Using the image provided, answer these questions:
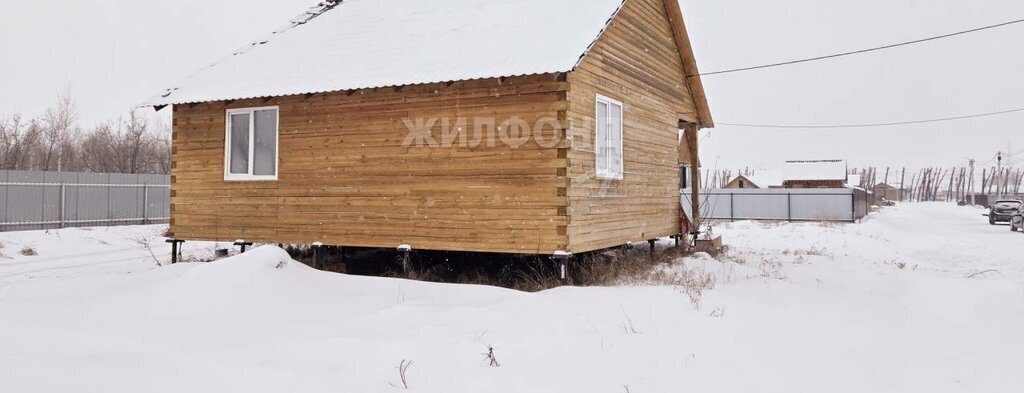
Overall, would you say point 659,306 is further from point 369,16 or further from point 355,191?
point 369,16

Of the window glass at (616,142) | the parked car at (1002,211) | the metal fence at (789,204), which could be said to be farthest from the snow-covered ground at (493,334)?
the parked car at (1002,211)

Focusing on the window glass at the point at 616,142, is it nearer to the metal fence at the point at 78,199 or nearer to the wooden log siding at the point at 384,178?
the wooden log siding at the point at 384,178

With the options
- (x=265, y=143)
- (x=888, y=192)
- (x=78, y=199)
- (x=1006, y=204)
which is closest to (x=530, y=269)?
(x=265, y=143)

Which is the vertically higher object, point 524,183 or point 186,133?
point 186,133

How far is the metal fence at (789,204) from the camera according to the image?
1211 inches

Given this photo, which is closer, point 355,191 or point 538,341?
point 538,341

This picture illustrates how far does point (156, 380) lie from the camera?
4961 mm

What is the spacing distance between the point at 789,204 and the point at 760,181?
142 ft

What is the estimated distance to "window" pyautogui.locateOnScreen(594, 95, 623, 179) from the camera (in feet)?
34.7

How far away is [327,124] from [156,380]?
6882 millimetres

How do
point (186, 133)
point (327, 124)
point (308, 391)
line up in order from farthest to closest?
point (186, 133)
point (327, 124)
point (308, 391)

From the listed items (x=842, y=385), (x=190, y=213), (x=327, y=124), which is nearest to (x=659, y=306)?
(x=842, y=385)

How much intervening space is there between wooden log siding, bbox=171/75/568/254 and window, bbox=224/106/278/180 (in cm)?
15

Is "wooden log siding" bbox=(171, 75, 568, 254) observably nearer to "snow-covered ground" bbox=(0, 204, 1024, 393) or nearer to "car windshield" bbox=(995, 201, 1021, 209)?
"snow-covered ground" bbox=(0, 204, 1024, 393)
